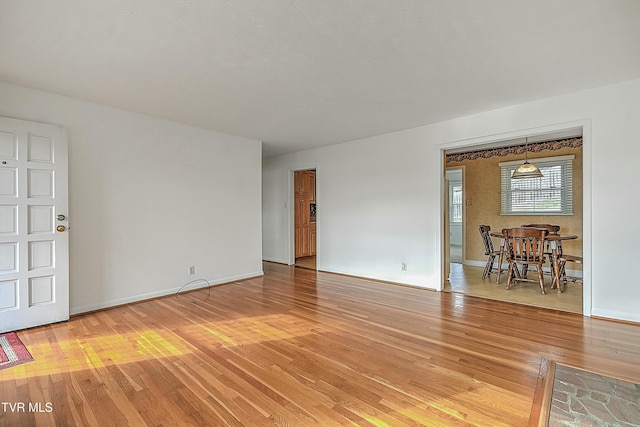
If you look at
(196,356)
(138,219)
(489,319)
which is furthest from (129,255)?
(489,319)

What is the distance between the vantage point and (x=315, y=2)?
1893 millimetres

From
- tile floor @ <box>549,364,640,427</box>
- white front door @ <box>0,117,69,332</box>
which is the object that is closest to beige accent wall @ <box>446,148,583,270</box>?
tile floor @ <box>549,364,640,427</box>

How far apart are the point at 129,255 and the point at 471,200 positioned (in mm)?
6467

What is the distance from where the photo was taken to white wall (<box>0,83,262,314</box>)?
3.47 metres

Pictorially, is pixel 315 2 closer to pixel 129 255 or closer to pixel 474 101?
pixel 474 101

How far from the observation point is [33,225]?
3102 mm

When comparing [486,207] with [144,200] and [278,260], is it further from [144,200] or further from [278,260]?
[144,200]

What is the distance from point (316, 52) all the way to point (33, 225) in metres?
3.21

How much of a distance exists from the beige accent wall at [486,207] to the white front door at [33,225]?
6.90 meters

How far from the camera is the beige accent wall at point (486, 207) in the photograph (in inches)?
229

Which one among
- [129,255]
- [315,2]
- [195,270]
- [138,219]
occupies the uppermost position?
[315,2]

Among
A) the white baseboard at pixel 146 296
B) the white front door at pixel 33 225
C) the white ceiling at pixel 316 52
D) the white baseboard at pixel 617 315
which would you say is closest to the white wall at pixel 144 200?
the white baseboard at pixel 146 296

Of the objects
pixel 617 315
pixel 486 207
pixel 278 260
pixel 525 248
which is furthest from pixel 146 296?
pixel 486 207

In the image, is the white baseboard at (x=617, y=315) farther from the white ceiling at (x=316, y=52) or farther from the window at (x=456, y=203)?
the window at (x=456, y=203)
